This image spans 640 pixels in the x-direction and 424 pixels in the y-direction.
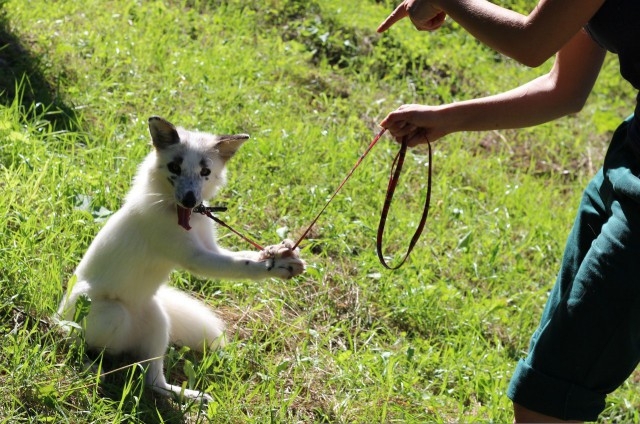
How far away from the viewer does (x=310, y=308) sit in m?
4.46

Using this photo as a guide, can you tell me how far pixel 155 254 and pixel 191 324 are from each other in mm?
472

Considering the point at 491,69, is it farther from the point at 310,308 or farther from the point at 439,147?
the point at 310,308

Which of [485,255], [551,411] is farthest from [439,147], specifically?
[551,411]

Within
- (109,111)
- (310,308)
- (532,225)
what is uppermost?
(109,111)

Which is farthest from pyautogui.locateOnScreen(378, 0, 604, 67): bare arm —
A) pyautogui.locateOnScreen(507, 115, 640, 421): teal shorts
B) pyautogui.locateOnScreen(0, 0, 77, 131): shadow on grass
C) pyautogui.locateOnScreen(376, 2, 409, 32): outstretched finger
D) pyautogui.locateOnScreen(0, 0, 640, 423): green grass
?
pyautogui.locateOnScreen(0, 0, 77, 131): shadow on grass

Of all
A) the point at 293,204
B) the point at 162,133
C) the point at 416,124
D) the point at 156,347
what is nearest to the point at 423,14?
the point at 416,124

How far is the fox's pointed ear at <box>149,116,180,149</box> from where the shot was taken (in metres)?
3.61

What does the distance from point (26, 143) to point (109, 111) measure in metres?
0.89

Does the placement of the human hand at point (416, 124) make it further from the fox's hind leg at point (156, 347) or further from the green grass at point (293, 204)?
the fox's hind leg at point (156, 347)

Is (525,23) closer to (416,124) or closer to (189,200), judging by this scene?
(416,124)

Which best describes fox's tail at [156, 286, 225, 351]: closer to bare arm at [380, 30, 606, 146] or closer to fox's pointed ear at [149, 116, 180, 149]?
fox's pointed ear at [149, 116, 180, 149]

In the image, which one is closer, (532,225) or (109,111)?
(109,111)

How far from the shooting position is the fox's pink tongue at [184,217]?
3.55 meters

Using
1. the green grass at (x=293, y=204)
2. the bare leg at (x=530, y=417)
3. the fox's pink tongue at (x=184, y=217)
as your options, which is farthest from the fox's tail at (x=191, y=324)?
the bare leg at (x=530, y=417)
